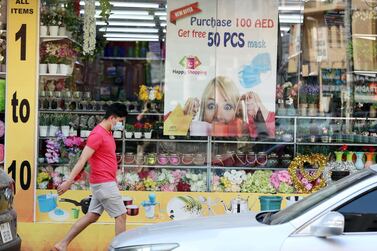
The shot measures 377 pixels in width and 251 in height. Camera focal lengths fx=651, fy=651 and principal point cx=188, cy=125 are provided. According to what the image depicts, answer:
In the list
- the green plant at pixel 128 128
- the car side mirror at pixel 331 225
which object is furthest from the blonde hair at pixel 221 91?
the car side mirror at pixel 331 225

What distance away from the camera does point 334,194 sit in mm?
4652

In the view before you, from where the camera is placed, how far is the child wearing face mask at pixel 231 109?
881 cm

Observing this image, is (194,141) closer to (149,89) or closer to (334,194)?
(149,89)

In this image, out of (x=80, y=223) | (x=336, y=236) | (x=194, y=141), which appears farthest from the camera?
(x=194, y=141)

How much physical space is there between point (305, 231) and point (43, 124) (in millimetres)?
5038

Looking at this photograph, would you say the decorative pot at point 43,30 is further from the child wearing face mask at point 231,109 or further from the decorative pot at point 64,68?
the child wearing face mask at point 231,109

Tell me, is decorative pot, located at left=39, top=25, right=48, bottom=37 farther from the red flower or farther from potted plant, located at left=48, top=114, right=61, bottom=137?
the red flower

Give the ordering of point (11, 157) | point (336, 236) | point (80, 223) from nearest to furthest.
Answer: point (336, 236)
point (80, 223)
point (11, 157)

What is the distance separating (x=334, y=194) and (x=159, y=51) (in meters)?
4.85

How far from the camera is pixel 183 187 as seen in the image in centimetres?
870

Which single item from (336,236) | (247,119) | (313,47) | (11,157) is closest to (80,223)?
(11,157)

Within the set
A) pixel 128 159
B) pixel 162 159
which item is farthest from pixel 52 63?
pixel 162 159

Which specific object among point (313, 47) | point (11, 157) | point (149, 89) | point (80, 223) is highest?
point (313, 47)

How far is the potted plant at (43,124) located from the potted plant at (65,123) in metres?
0.22
